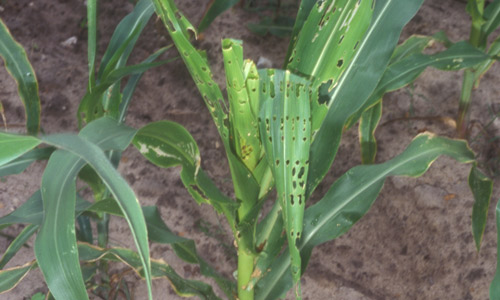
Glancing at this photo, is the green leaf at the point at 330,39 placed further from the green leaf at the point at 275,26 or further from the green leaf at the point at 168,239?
the green leaf at the point at 275,26

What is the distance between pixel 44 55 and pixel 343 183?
41.1 inches

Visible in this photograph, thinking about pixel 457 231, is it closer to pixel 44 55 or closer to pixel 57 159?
pixel 57 159

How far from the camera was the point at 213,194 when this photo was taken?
2.67ft

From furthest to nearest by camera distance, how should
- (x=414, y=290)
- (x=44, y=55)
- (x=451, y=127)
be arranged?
(x=44, y=55) < (x=451, y=127) < (x=414, y=290)

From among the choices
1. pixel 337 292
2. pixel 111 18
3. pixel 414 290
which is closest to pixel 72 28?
pixel 111 18

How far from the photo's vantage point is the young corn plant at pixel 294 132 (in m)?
0.68

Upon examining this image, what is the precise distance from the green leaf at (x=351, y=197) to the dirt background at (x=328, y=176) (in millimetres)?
329

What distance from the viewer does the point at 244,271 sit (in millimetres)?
982

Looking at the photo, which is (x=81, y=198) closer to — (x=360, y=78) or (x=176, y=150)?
(x=176, y=150)

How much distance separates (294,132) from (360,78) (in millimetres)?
224

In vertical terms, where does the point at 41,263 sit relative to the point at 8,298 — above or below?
above

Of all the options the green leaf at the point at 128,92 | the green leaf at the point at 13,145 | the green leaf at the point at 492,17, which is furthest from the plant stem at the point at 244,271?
the green leaf at the point at 492,17

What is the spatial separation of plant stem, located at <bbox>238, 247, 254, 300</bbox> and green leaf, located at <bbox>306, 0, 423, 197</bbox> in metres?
0.17

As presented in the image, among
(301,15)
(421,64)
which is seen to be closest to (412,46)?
(421,64)
